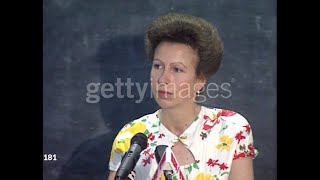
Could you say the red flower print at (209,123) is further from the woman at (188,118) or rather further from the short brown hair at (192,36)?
the short brown hair at (192,36)

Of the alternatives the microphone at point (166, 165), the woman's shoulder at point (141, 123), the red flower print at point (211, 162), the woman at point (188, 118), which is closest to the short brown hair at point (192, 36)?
the woman at point (188, 118)

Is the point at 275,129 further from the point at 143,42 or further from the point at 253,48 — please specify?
the point at 143,42

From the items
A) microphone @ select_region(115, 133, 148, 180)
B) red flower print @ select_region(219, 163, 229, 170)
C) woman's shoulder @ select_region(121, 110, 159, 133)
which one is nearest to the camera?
microphone @ select_region(115, 133, 148, 180)

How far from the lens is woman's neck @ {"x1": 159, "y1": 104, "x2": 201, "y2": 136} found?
1.95m

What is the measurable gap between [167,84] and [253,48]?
0.44m

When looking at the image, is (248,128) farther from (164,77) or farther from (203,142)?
(164,77)

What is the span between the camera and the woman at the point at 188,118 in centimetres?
189

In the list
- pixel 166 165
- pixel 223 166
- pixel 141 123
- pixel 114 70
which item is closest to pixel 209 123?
pixel 223 166

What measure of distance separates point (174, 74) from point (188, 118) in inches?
8.1

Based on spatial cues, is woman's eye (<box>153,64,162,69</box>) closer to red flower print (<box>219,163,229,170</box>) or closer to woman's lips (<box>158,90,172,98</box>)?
woman's lips (<box>158,90,172,98</box>)

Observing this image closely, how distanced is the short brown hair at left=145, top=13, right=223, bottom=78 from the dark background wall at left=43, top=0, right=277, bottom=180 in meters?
0.04

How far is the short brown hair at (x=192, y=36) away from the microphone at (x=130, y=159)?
0.64 meters

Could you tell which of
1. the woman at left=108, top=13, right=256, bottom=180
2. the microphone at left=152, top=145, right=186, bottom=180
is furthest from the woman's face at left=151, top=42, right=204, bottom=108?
the microphone at left=152, top=145, right=186, bottom=180
